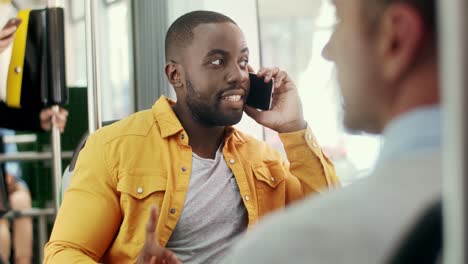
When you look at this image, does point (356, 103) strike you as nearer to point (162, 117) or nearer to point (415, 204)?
point (415, 204)

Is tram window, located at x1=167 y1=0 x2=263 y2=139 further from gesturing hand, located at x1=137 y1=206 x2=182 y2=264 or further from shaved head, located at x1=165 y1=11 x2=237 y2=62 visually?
gesturing hand, located at x1=137 y1=206 x2=182 y2=264

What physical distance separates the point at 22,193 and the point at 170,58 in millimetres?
1592

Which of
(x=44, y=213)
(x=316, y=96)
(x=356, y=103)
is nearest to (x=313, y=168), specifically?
(x=316, y=96)

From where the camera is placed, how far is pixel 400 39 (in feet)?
1.76

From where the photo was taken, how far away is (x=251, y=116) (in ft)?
4.61

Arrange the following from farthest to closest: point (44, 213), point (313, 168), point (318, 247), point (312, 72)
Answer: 1. point (44, 213)
2. point (312, 72)
3. point (313, 168)
4. point (318, 247)

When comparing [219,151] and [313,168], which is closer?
[313,168]

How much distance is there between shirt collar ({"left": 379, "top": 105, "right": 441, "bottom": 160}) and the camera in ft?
1.72

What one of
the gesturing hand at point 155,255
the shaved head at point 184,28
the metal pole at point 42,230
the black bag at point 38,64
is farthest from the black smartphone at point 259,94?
the metal pole at point 42,230

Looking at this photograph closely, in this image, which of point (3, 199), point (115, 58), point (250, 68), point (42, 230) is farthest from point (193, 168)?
point (42, 230)

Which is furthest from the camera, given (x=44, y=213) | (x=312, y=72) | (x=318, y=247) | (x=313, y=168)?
(x=44, y=213)

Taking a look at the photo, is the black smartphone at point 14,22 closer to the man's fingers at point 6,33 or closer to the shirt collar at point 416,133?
the man's fingers at point 6,33

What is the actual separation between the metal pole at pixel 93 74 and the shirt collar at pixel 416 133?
4.19ft

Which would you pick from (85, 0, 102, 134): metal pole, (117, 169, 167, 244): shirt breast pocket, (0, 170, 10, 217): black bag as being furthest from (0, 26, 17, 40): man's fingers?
(117, 169, 167, 244): shirt breast pocket
